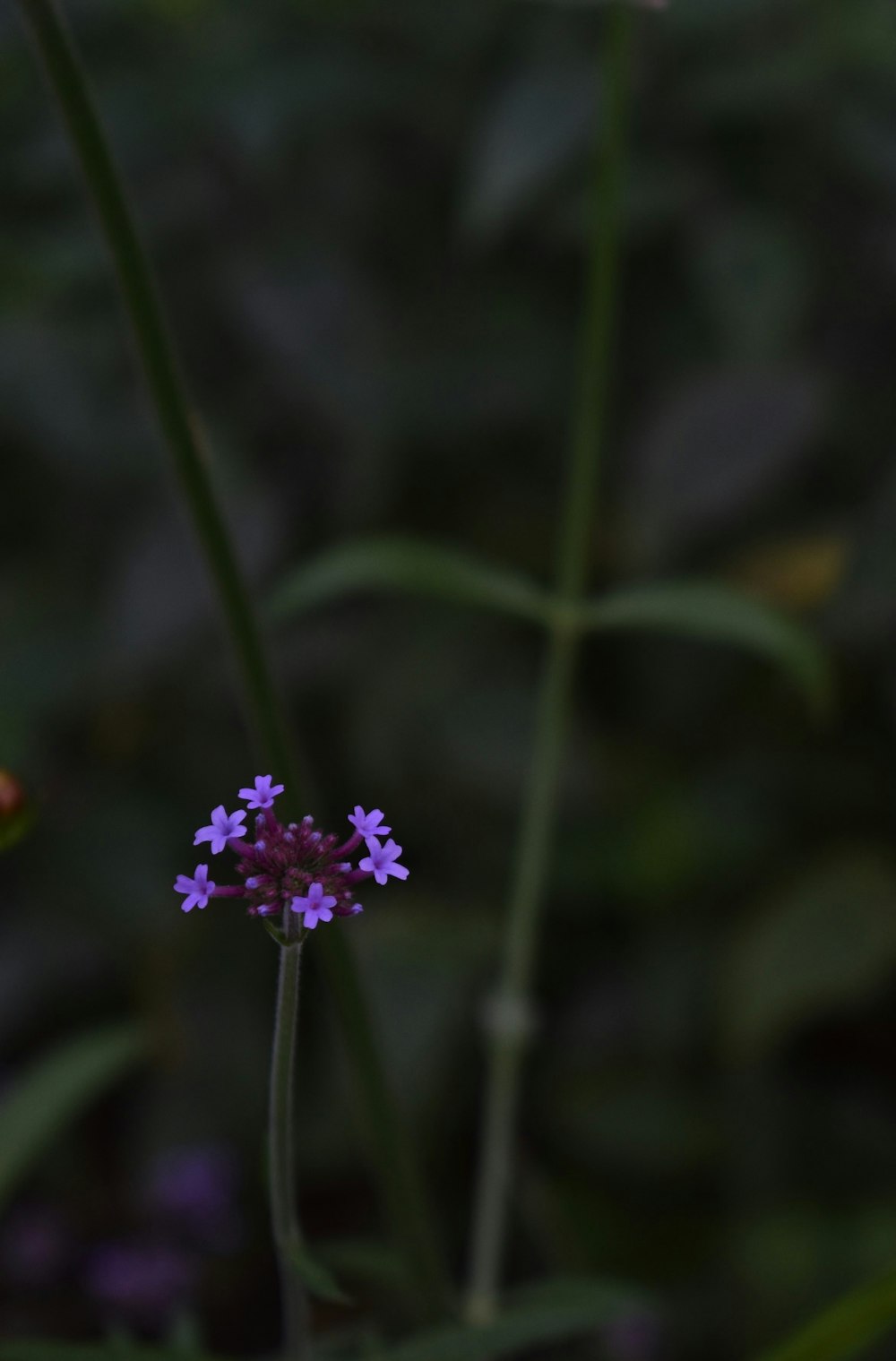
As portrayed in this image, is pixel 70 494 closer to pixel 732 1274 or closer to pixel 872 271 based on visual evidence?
pixel 872 271

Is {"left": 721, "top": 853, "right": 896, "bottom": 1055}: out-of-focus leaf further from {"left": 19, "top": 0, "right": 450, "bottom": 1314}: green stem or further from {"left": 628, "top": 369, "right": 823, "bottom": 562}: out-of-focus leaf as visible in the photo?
{"left": 19, "top": 0, "right": 450, "bottom": 1314}: green stem

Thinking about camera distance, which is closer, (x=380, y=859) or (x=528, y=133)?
(x=380, y=859)

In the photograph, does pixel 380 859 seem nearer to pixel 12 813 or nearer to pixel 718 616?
pixel 12 813

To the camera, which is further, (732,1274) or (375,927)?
(375,927)

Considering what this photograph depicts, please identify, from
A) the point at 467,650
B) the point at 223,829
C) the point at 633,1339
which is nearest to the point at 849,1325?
the point at 223,829

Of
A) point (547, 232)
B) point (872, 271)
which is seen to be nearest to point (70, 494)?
point (547, 232)

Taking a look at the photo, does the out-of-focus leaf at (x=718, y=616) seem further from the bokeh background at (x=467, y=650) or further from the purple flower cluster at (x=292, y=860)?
the purple flower cluster at (x=292, y=860)
